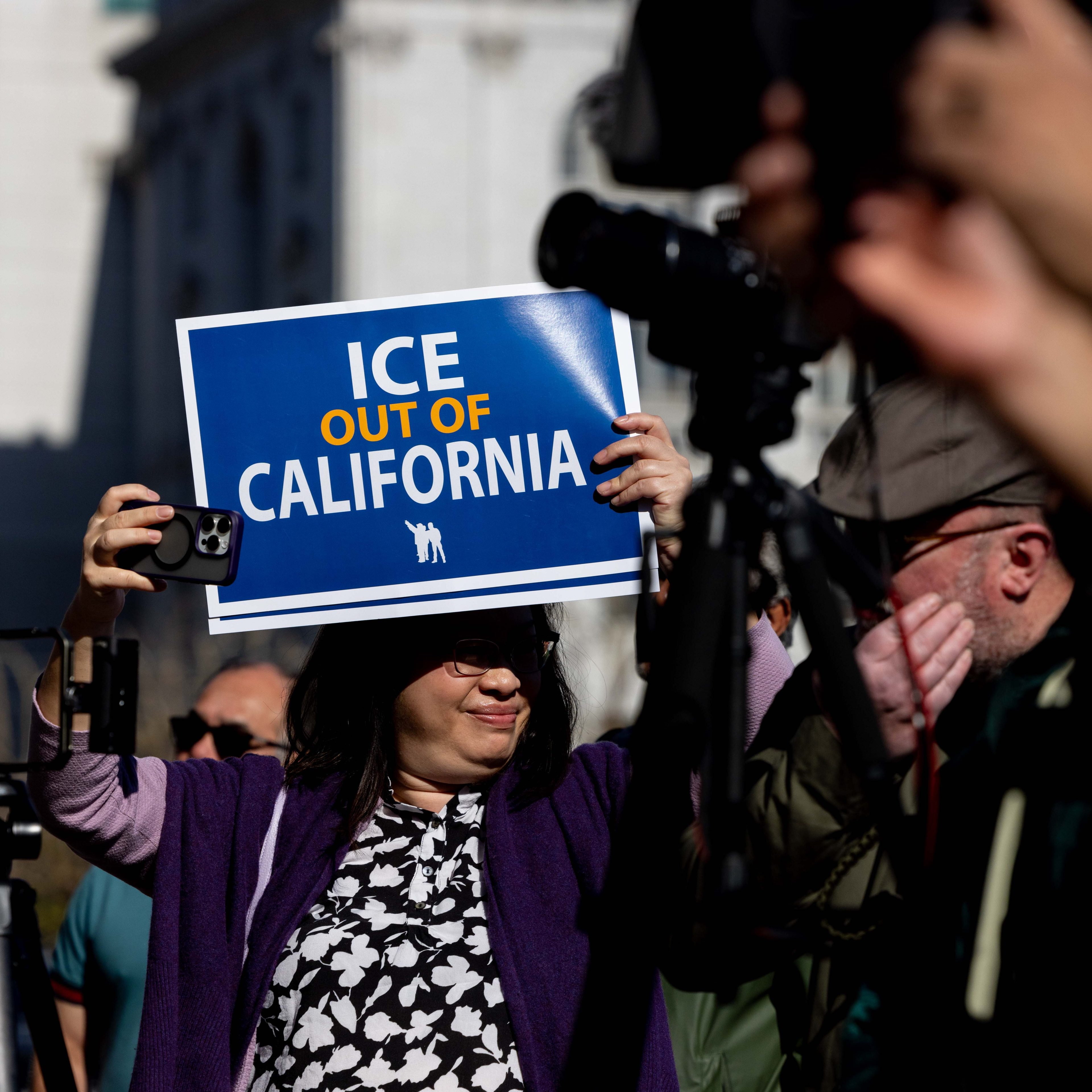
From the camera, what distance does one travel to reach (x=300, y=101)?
3002 cm

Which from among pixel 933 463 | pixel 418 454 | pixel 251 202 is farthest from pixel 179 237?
pixel 933 463

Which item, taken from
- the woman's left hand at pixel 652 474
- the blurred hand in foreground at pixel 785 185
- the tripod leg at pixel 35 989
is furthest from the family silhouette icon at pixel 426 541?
the blurred hand in foreground at pixel 785 185

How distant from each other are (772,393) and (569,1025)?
1.20m

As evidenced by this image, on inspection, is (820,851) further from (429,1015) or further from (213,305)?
(213,305)

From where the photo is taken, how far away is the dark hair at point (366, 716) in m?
2.94

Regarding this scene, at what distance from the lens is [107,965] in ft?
13.3

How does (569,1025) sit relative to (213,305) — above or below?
below

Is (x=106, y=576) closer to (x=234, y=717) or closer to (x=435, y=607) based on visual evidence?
(x=435, y=607)

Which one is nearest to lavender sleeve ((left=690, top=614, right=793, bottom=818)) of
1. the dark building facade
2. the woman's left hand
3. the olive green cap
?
the woman's left hand

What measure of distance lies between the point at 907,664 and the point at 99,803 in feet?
4.36

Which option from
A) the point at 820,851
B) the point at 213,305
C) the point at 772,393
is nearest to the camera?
the point at 772,393

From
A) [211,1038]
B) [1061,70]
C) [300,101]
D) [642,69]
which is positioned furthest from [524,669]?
[300,101]

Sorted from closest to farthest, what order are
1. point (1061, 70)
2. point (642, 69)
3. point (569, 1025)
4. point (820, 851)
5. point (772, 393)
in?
1. point (1061, 70)
2. point (642, 69)
3. point (772, 393)
4. point (820, 851)
5. point (569, 1025)

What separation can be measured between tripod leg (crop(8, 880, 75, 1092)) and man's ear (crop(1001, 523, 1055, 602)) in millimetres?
1454
